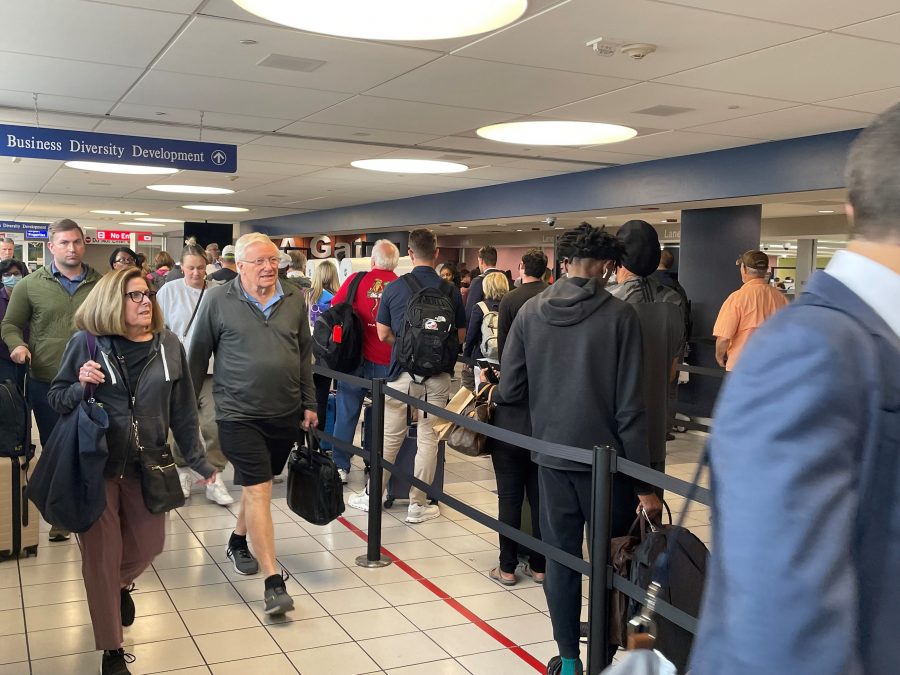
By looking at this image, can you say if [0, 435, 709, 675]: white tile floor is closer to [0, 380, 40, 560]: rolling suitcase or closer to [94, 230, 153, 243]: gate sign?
[0, 380, 40, 560]: rolling suitcase

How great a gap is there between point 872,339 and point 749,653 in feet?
1.14

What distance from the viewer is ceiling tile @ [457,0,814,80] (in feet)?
14.7

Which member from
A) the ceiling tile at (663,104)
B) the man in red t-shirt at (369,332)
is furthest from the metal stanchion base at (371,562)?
the ceiling tile at (663,104)

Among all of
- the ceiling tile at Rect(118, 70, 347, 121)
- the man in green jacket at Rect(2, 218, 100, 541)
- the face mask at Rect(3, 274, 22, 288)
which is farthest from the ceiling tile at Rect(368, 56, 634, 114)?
the face mask at Rect(3, 274, 22, 288)

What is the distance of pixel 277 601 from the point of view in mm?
3988

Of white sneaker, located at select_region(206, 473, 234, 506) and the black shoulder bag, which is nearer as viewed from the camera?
the black shoulder bag

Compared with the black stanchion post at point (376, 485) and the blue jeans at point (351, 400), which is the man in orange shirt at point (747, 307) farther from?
the black stanchion post at point (376, 485)

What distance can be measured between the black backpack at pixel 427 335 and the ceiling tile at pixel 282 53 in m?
1.53

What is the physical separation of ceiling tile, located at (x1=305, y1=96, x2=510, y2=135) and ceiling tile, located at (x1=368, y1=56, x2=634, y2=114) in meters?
0.25

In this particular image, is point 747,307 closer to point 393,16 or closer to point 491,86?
point 491,86

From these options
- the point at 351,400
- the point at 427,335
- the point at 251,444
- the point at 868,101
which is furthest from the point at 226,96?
the point at 868,101

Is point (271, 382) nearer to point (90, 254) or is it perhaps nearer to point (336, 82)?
point (336, 82)

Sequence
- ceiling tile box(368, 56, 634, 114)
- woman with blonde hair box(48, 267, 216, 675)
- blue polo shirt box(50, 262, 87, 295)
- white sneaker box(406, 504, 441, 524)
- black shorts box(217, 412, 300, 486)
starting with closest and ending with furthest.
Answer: woman with blonde hair box(48, 267, 216, 675) → black shorts box(217, 412, 300, 486) → blue polo shirt box(50, 262, 87, 295) → white sneaker box(406, 504, 441, 524) → ceiling tile box(368, 56, 634, 114)

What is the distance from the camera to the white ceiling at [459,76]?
466 centimetres
